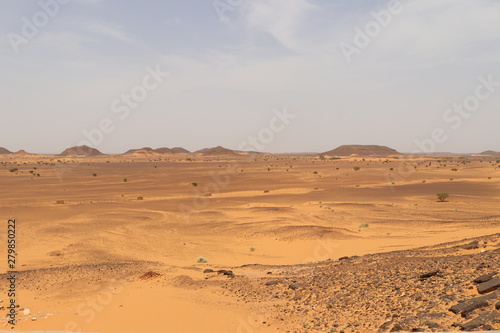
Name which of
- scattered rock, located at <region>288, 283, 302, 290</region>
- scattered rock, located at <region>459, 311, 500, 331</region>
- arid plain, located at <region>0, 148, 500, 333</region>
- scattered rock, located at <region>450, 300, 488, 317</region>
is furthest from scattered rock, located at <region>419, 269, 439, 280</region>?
scattered rock, located at <region>288, 283, 302, 290</region>

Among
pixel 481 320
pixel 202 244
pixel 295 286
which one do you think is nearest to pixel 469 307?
pixel 481 320

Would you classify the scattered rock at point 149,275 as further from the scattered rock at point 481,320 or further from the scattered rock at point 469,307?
the scattered rock at point 481,320

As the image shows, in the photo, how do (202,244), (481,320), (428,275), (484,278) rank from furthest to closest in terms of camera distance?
1. (202,244)
2. (428,275)
3. (484,278)
4. (481,320)

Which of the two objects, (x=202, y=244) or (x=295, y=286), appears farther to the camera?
(x=202, y=244)

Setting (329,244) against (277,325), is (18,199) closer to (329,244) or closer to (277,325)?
(329,244)

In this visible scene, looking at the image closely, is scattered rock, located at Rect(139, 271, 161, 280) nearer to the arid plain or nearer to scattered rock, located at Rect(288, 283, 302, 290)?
the arid plain

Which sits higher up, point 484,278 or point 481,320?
point 484,278

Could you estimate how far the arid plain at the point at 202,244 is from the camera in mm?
9148

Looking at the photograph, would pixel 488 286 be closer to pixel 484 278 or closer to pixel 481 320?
pixel 484 278

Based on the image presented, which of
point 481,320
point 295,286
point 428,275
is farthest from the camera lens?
point 295,286

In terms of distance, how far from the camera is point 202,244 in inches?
780

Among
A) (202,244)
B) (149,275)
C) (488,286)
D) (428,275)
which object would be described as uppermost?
(488,286)

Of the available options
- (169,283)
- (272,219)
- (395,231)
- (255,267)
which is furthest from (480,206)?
(169,283)

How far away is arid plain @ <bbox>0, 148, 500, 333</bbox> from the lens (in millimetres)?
9148
